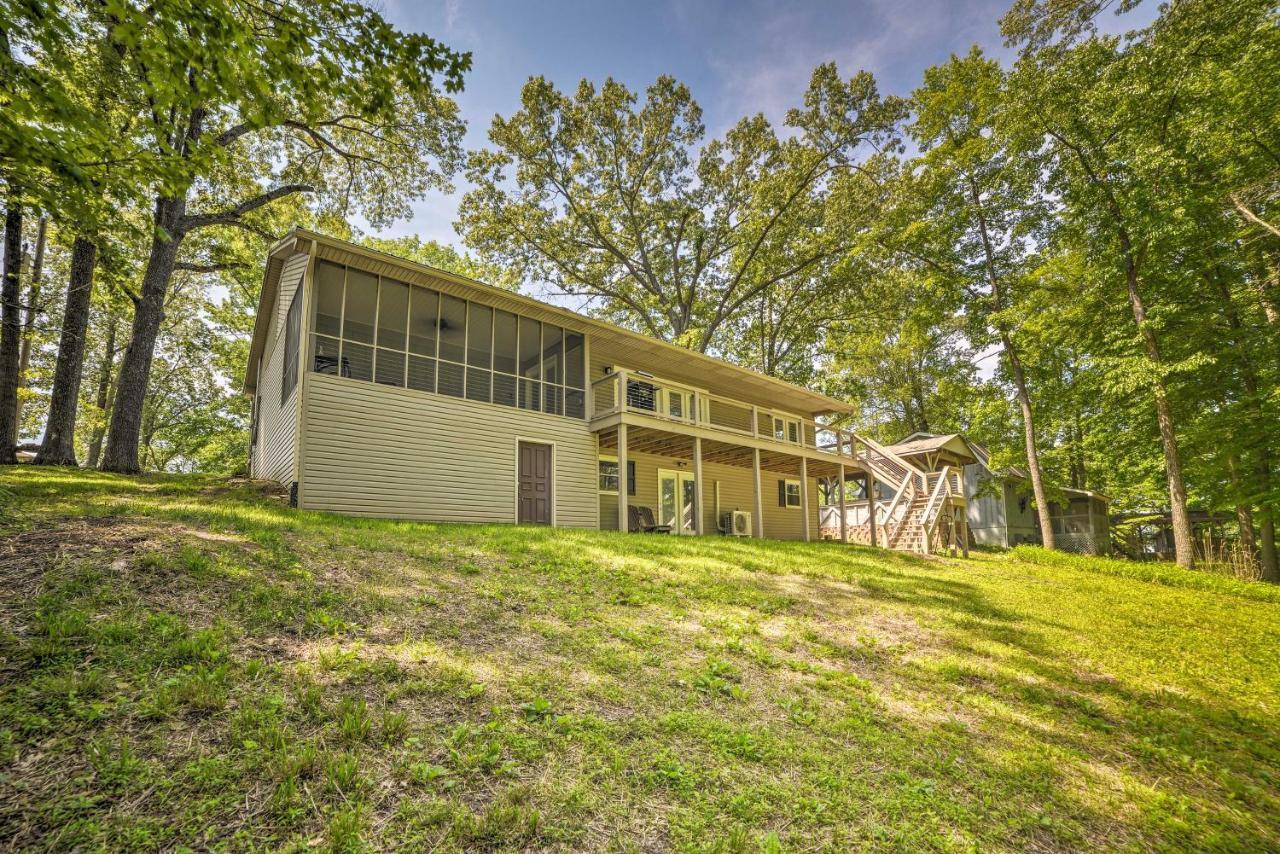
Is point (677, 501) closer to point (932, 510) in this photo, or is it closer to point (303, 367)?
point (932, 510)

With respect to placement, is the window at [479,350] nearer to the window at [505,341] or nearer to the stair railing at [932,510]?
the window at [505,341]

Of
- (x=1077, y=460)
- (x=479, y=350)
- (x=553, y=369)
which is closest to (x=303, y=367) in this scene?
(x=479, y=350)

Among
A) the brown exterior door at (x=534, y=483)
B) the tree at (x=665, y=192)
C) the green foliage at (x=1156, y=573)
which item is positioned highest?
the tree at (x=665, y=192)

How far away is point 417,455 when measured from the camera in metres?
11.1

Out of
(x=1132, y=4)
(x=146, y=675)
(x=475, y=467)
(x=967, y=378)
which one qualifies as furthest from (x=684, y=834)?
(x=967, y=378)

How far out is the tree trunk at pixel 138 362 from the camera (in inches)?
491

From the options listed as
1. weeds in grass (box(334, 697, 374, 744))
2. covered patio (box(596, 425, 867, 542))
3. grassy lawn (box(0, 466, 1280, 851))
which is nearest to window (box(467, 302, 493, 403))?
covered patio (box(596, 425, 867, 542))

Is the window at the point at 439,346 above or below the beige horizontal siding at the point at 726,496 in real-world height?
above

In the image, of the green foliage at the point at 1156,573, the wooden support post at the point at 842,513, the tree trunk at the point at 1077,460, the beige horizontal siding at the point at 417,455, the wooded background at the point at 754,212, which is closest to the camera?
the wooded background at the point at 754,212

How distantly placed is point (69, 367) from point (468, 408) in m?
10.1

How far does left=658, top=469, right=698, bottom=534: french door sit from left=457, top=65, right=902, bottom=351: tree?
909 cm

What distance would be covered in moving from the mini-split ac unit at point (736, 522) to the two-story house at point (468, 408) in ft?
0.37

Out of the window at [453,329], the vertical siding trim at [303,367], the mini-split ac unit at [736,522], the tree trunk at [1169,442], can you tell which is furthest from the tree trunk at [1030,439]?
the vertical siding trim at [303,367]

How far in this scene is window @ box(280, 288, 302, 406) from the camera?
36.6 feet
